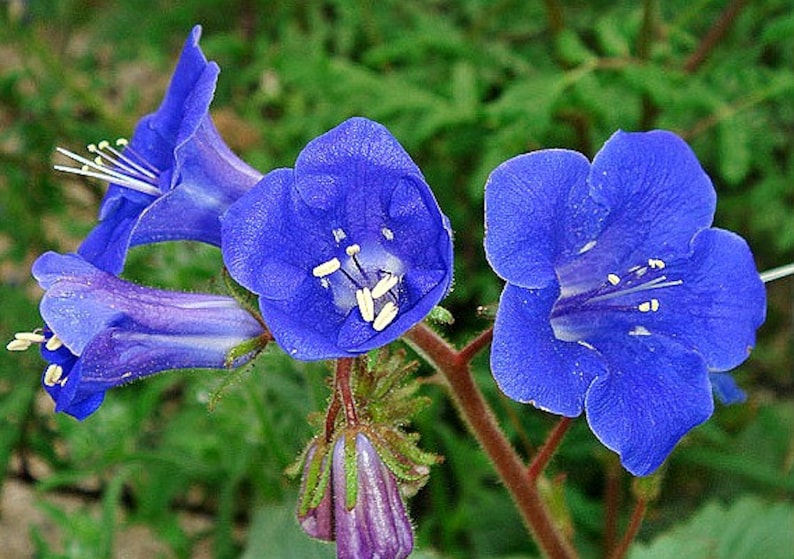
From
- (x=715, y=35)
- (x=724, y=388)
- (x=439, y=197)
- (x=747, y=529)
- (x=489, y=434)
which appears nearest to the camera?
(x=489, y=434)

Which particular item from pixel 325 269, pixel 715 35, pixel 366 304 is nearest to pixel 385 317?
pixel 366 304

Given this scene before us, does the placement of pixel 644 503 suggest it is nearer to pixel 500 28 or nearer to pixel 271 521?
pixel 271 521

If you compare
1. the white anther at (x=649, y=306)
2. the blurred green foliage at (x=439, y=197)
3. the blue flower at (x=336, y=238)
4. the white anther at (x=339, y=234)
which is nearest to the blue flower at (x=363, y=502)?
the blue flower at (x=336, y=238)

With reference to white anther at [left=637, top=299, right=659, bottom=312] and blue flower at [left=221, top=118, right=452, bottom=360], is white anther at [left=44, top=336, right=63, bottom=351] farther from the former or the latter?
white anther at [left=637, top=299, right=659, bottom=312]

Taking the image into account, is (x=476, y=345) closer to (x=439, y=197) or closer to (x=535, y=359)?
(x=535, y=359)

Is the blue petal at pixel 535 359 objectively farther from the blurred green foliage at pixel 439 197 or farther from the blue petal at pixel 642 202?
the blurred green foliage at pixel 439 197

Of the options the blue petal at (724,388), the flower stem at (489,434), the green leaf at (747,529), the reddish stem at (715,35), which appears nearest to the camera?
the flower stem at (489,434)

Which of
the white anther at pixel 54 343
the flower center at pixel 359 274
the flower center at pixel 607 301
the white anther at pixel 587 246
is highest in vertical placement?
the flower center at pixel 359 274
